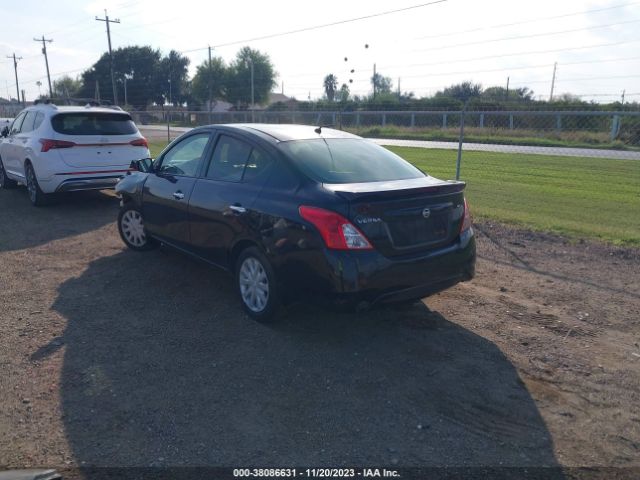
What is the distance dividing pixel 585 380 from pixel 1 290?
18.3ft

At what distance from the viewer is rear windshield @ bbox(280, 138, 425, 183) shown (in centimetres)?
480

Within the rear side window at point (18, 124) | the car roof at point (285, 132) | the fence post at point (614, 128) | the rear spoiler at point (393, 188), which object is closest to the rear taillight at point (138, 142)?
the rear side window at point (18, 124)

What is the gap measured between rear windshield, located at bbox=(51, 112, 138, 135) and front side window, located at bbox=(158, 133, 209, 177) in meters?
4.11

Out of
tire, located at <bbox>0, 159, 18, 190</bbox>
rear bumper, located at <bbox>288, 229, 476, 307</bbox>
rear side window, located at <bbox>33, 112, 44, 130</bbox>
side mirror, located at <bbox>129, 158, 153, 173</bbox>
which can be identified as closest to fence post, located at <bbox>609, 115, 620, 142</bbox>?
rear bumper, located at <bbox>288, 229, 476, 307</bbox>

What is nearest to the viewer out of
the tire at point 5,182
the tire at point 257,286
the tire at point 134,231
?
the tire at point 257,286

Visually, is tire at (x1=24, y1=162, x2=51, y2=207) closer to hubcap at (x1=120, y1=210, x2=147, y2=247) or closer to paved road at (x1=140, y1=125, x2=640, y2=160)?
hubcap at (x1=120, y1=210, x2=147, y2=247)

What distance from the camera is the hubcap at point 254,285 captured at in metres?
4.88

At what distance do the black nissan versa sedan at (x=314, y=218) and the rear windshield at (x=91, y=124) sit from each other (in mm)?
4581

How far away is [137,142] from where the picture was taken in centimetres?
1026

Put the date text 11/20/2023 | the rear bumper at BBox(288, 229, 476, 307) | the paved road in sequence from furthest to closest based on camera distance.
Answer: the paved road < the rear bumper at BBox(288, 229, 476, 307) < the date text 11/20/2023

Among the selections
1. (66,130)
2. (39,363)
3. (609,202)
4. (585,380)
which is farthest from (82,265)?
(609,202)

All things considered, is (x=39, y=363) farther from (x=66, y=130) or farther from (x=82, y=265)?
(x=66, y=130)

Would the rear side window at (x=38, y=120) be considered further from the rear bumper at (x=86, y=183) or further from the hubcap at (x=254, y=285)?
the hubcap at (x=254, y=285)

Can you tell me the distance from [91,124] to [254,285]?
6.43 m
